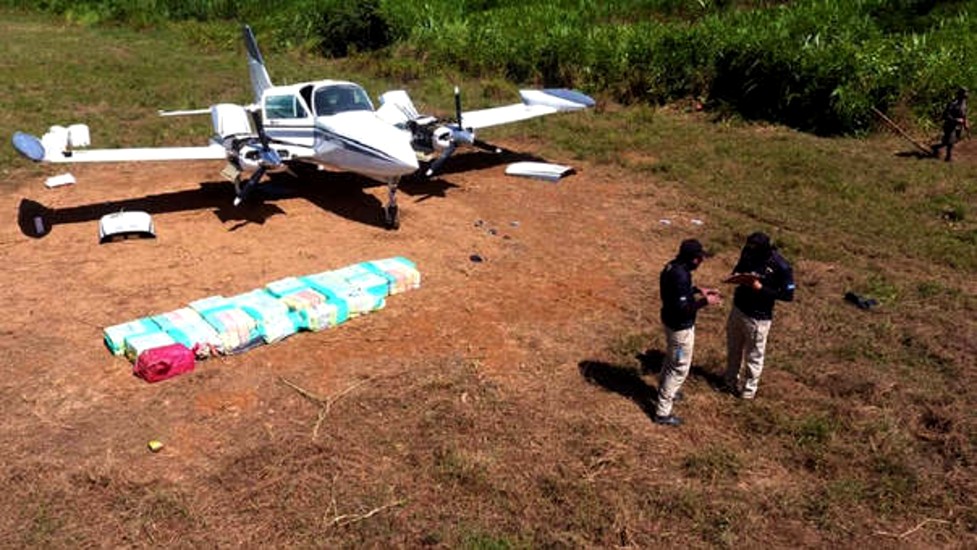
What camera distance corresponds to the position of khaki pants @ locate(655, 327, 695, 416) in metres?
8.33

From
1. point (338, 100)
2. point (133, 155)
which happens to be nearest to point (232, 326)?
point (338, 100)

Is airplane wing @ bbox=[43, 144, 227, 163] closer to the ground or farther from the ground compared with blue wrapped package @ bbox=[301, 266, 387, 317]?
farther from the ground

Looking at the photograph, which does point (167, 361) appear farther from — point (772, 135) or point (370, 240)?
point (772, 135)

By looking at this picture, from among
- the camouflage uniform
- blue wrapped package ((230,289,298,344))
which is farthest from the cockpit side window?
the camouflage uniform

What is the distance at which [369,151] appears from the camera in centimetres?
1463

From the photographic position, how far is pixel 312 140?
1567 centimetres

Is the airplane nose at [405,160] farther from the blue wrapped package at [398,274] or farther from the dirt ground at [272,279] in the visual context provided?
Result: the blue wrapped package at [398,274]

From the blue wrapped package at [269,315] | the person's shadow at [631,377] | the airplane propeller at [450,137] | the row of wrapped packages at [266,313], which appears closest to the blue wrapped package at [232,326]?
the row of wrapped packages at [266,313]

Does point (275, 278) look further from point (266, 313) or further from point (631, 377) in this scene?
point (631, 377)

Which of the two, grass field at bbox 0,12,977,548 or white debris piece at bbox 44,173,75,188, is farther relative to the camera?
white debris piece at bbox 44,173,75,188

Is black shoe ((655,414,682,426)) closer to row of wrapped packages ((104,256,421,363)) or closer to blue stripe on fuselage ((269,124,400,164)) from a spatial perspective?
row of wrapped packages ((104,256,421,363))

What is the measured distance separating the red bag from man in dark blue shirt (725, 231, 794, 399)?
729 cm

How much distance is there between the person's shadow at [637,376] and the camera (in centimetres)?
952

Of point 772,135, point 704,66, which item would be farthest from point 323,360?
point 704,66
